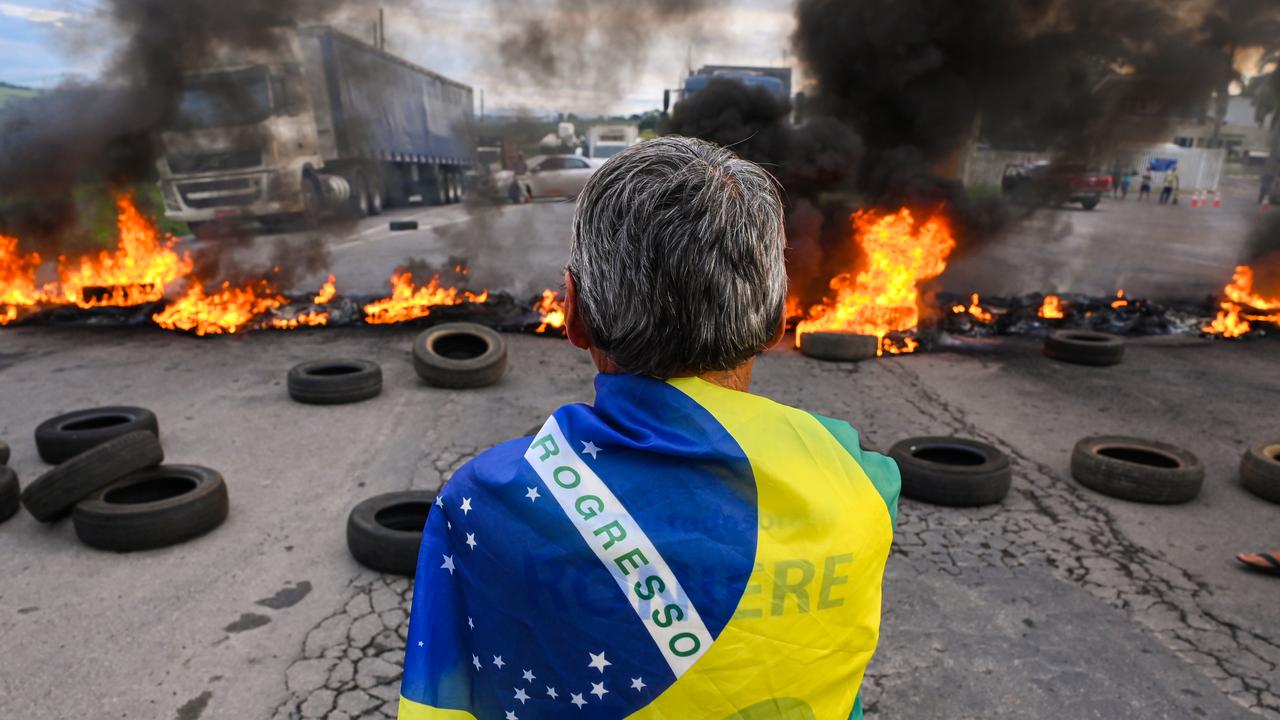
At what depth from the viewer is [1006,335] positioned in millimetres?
10805

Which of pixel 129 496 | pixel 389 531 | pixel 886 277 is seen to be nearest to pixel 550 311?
pixel 886 277

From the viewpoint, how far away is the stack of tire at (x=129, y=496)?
4.60 m

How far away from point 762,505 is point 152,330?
1083 cm

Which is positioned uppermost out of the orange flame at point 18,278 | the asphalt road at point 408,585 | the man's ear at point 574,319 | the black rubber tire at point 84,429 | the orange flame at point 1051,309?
the man's ear at point 574,319

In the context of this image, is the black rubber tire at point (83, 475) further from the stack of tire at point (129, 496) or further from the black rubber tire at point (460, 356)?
the black rubber tire at point (460, 356)

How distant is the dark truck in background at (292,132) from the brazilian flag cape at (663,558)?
43.2 feet

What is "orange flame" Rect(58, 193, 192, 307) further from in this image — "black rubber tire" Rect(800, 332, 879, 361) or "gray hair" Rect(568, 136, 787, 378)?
"gray hair" Rect(568, 136, 787, 378)

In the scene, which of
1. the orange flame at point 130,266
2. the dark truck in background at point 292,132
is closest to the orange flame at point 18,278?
the orange flame at point 130,266

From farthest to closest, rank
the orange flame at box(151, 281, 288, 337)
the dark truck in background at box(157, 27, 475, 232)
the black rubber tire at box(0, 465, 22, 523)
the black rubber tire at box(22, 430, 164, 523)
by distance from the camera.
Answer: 1. the dark truck in background at box(157, 27, 475, 232)
2. the orange flame at box(151, 281, 288, 337)
3. the black rubber tire at box(0, 465, 22, 523)
4. the black rubber tire at box(22, 430, 164, 523)

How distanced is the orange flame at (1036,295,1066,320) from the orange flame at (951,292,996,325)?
84 centimetres

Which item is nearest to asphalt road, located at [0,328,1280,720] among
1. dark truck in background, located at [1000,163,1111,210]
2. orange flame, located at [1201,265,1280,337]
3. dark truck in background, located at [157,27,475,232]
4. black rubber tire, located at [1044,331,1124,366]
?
black rubber tire, located at [1044,331,1124,366]

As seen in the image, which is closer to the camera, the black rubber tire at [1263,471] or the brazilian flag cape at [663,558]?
the brazilian flag cape at [663,558]

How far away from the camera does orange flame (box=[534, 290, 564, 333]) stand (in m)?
10.0

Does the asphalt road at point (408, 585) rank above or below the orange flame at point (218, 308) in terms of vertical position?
below
